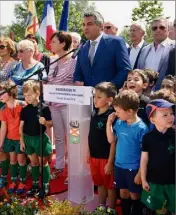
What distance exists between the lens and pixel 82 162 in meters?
3.22

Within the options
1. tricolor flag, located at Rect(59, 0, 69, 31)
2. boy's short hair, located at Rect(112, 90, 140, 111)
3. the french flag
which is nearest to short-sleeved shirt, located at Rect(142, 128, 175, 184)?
boy's short hair, located at Rect(112, 90, 140, 111)

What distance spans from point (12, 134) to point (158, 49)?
2005mm

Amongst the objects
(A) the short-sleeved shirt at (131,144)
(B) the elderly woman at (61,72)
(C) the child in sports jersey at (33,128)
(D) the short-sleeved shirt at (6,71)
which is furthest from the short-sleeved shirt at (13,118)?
(A) the short-sleeved shirt at (131,144)

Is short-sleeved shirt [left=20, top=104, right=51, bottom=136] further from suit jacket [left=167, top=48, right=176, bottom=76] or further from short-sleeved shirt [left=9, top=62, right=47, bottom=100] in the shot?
suit jacket [left=167, top=48, right=176, bottom=76]

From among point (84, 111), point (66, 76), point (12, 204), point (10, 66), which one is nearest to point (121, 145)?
point (84, 111)

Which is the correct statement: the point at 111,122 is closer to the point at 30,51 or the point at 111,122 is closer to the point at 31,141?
the point at 31,141

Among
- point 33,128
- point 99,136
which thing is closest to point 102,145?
point 99,136

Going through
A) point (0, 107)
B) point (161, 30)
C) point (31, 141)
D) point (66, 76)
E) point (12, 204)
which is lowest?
point (12, 204)

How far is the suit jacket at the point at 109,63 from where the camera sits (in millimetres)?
3404

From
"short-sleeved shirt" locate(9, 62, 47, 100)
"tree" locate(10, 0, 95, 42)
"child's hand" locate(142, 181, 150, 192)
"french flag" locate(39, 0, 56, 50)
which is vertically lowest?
"child's hand" locate(142, 181, 150, 192)

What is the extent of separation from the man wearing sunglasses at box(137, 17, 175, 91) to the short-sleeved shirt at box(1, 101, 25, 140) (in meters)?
1.59

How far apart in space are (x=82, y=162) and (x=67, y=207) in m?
0.74

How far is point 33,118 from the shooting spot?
345 centimetres

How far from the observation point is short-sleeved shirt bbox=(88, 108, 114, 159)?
9.55 ft
